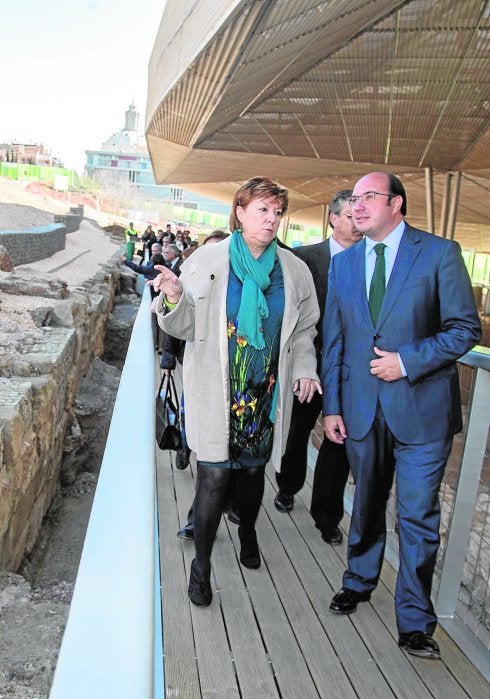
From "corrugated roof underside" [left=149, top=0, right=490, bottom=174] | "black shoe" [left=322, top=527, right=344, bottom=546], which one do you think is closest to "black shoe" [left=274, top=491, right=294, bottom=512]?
"black shoe" [left=322, top=527, right=344, bottom=546]

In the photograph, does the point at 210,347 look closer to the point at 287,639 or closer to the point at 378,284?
the point at 378,284

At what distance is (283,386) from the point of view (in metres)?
2.91

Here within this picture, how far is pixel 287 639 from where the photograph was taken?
109 inches

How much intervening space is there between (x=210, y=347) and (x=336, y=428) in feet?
2.16

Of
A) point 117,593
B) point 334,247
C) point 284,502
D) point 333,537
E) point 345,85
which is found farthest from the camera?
point 345,85

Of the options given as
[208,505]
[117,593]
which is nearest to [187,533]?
[208,505]

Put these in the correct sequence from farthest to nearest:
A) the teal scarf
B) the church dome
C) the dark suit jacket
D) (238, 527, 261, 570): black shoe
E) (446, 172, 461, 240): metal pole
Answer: the church dome → (446, 172, 461, 240): metal pole → the dark suit jacket → (238, 527, 261, 570): black shoe → the teal scarf

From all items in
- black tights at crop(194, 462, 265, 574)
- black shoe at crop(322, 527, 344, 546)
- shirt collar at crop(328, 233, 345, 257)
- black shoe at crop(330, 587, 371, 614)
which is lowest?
black shoe at crop(322, 527, 344, 546)

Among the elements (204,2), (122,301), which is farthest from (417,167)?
(204,2)

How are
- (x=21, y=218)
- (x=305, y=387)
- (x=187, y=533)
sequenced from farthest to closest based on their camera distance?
(x=21, y=218)
(x=187, y=533)
(x=305, y=387)

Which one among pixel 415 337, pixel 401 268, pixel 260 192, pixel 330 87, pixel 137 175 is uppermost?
pixel 137 175

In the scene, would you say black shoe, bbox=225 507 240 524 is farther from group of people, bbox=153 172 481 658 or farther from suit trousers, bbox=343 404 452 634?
suit trousers, bbox=343 404 452 634

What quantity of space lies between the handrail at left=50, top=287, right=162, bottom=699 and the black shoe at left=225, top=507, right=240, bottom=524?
6.81 feet

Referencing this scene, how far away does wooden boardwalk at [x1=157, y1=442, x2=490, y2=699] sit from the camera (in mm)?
2479
